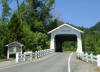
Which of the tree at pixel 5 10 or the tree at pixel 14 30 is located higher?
the tree at pixel 5 10

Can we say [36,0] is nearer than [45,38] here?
No

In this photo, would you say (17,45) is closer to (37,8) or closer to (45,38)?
(45,38)

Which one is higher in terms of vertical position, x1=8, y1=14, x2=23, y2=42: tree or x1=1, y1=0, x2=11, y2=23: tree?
x1=1, y1=0, x2=11, y2=23: tree

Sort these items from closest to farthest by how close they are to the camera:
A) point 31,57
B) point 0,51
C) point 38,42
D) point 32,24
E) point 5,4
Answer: point 31,57 → point 0,51 → point 38,42 → point 5,4 → point 32,24

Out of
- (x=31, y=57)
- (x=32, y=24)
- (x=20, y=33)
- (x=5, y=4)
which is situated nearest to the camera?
(x=31, y=57)

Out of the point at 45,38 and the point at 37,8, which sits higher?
the point at 37,8

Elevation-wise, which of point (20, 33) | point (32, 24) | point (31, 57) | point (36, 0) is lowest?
point (31, 57)

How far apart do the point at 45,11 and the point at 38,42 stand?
14.5 meters

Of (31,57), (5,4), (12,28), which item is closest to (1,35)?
(12,28)

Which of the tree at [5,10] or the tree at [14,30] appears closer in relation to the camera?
the tree at [14,30]

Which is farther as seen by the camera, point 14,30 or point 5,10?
point 5,10

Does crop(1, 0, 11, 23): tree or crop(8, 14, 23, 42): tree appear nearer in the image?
crop(8, 14, 23, 42): tree

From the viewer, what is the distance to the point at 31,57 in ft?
68.3

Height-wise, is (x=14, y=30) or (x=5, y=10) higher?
(x=5, y=10)
